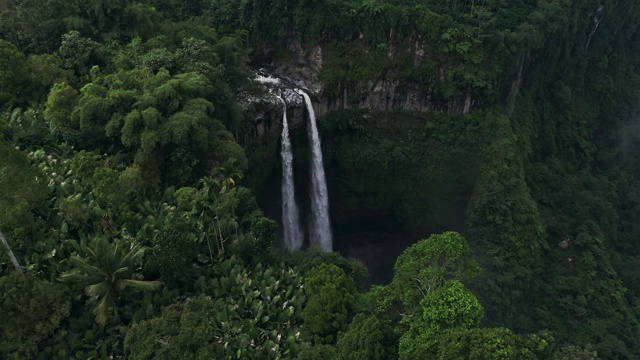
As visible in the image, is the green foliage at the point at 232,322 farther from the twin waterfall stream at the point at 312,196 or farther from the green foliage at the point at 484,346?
the twin waterfall stream at the point at 312,196

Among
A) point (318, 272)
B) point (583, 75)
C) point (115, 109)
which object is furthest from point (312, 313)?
point (583, 75)

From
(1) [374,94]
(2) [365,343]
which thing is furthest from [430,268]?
(1) [374,94]

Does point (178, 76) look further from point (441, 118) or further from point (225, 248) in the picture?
point (441, 118)

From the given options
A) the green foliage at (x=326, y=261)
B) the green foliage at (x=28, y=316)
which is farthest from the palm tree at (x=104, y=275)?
the green foliage at (x=326, y=261)

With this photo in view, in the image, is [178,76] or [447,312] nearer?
[447,312]

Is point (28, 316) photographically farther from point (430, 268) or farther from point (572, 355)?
point (572, 355)

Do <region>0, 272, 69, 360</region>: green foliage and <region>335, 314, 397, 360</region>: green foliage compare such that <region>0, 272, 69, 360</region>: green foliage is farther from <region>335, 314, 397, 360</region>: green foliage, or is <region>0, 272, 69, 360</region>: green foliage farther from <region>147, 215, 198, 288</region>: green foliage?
<region>335, 314, 397, 360</region>: green foliage
